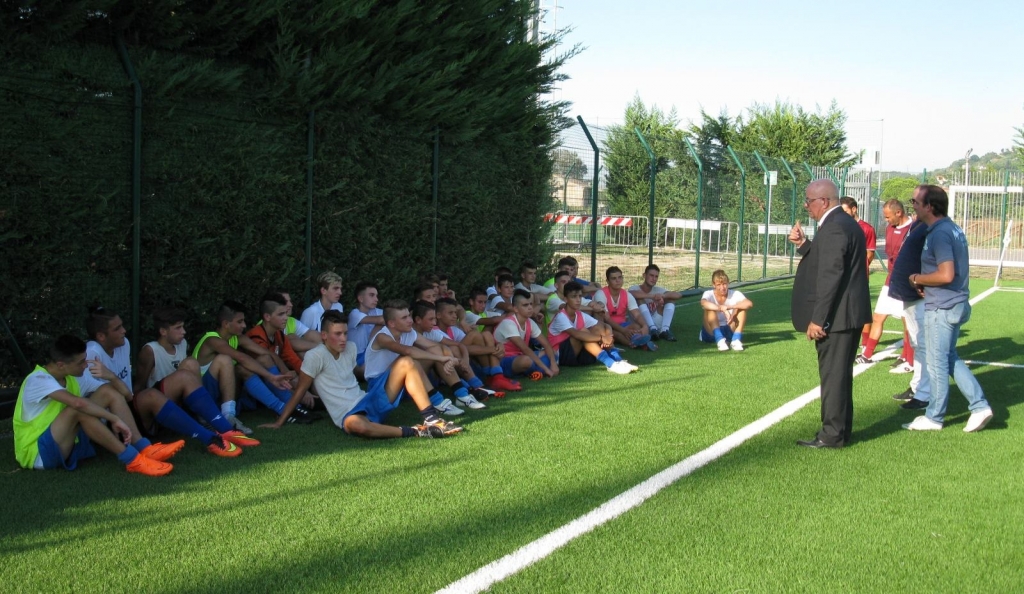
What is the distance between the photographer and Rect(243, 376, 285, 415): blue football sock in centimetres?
733

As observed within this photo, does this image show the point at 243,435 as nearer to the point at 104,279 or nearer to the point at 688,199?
the point at 104,279

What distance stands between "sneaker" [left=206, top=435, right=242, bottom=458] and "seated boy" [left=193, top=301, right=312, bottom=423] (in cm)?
91

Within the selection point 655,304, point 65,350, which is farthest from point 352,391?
point 655,304

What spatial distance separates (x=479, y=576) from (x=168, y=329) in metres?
3.86

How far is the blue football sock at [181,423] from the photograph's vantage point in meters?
6.27

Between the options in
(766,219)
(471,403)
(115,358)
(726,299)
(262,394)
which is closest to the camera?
(115,358)

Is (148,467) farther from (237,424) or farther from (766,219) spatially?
(766,219)

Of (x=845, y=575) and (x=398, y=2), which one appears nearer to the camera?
Answer: (x=845, y=575)

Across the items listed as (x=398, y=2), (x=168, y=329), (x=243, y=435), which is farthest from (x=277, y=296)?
(x=398, y=2)

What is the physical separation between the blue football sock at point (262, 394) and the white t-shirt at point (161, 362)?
0.56 meters

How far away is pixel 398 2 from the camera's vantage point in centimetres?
1041

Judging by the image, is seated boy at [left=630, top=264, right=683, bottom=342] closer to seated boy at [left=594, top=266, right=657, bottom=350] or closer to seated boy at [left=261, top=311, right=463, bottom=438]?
seated boy at [left=594, top=266, right=657, bottom=350]

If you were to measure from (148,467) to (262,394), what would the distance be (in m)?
1.70

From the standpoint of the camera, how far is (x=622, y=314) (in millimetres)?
11766
